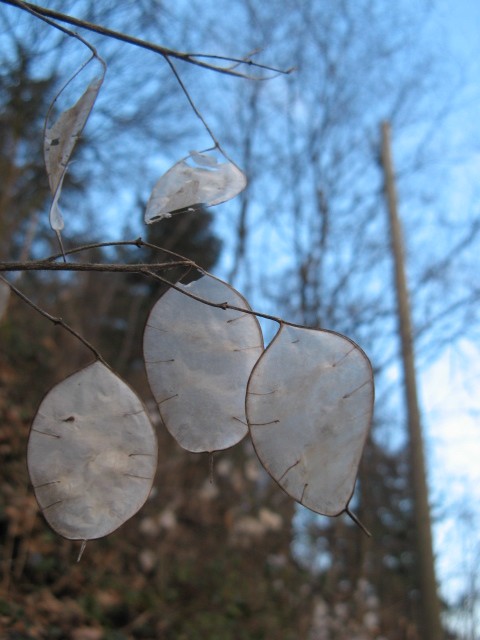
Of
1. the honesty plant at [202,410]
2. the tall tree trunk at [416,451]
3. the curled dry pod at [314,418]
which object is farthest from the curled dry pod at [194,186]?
the tall tree trunk at [416,451]

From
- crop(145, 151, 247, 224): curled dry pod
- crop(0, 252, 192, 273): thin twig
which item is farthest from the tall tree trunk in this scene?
crop(0, 252, 192, 273): thin twig

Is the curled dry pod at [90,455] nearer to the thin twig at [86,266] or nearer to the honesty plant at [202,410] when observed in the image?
the honesty plant at [202,410]

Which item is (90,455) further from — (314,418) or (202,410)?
(314,418)

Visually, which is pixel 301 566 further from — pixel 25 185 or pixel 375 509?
pixel 25 185

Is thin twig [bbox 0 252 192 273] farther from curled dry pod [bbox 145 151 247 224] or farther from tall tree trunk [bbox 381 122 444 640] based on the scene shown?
tall tree trunk [bbox 381 122 444 640]

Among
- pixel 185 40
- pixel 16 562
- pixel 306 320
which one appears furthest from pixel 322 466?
pixel 306 320
